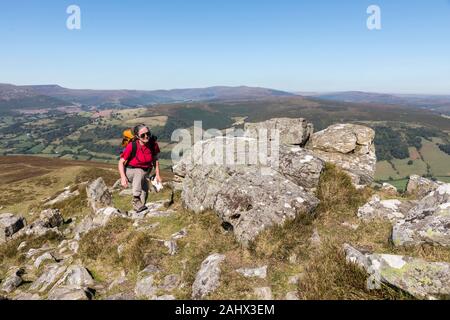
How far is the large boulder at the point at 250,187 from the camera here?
11.3m

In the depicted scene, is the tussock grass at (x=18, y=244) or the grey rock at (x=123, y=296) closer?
the grey rock at (x=123, y=296)

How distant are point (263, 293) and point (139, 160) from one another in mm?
7732

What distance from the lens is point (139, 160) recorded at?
43.8ft

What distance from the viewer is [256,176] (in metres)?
13.2

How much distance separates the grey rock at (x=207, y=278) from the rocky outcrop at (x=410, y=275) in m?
3.49

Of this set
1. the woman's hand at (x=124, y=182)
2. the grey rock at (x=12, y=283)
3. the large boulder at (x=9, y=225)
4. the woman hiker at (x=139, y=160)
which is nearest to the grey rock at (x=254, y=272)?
the woman's hand at (x=124, y=182)

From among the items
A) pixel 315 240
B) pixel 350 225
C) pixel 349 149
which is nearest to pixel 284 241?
pixel 315 240

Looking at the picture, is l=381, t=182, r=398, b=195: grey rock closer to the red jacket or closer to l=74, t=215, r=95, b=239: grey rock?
the red jacket

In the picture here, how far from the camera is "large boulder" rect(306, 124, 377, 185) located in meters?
16.5

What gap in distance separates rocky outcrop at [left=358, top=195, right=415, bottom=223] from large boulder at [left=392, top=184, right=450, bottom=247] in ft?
3.54

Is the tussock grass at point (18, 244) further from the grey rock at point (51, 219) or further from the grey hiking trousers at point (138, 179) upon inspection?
the grey hiking trousers at point (138, 179)

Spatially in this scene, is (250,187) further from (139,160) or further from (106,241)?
(106,241)

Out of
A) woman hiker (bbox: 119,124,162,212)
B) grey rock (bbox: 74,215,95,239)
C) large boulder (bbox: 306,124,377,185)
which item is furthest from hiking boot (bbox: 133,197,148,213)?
large boulder (bbox: 306,124,377,185)
